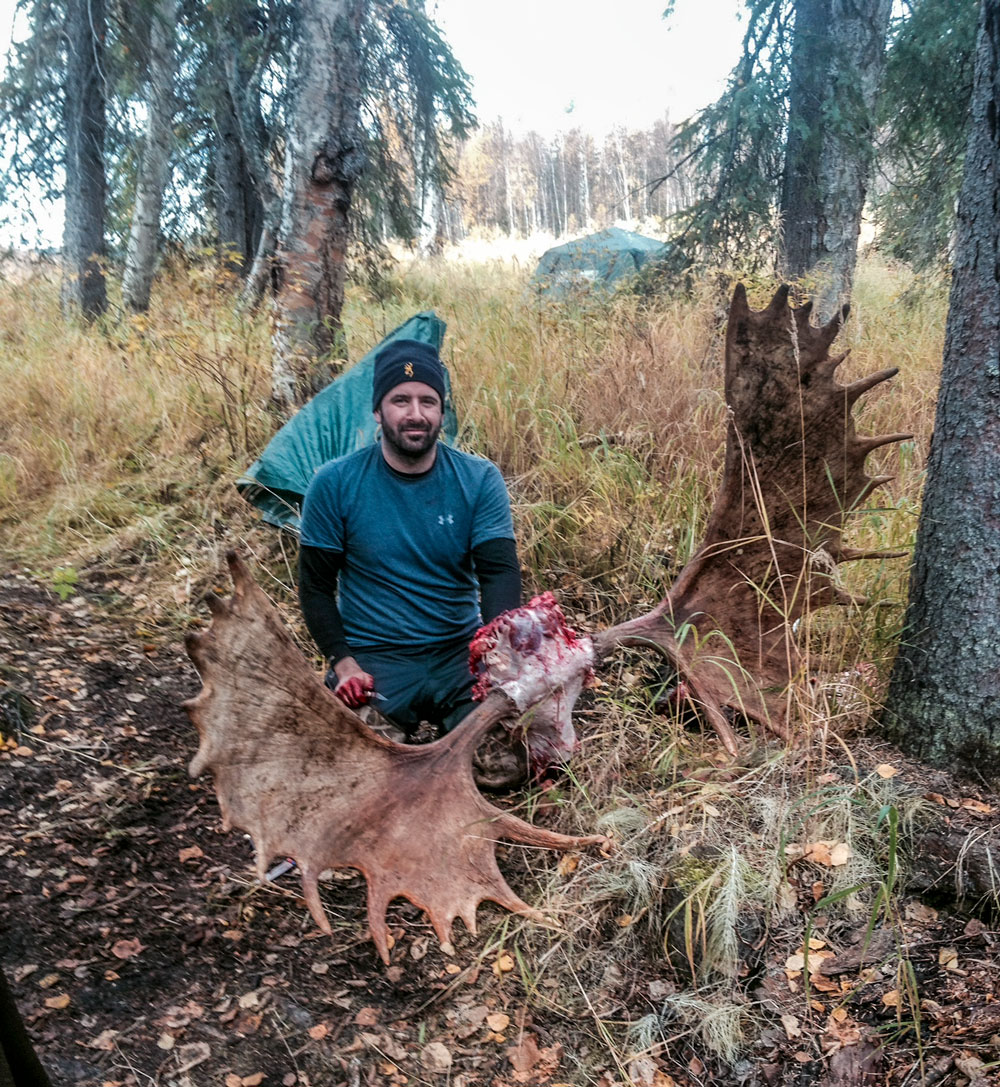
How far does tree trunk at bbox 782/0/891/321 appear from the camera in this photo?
629 centimetres

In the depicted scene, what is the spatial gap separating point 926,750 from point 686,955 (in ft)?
3.11

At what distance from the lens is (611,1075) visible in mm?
2119

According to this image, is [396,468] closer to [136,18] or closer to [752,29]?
[752,29]

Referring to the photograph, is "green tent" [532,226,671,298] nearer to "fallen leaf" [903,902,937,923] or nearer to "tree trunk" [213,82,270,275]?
"tree trunk" [213,82,270,275]

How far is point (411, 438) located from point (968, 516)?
1790mm

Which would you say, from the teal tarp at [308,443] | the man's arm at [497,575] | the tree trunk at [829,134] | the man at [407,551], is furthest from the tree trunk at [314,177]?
the tree trunk at [829,134]

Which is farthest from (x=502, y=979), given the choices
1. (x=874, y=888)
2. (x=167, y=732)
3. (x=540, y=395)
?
(x=540, y=395)

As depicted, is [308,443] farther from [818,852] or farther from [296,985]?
[818,852]

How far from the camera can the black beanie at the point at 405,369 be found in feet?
10.1

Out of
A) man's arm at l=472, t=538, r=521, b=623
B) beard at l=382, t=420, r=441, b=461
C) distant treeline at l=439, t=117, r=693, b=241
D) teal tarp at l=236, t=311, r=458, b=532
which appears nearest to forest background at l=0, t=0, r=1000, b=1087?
teal tarp at l=236, t=311, r=458, b=532

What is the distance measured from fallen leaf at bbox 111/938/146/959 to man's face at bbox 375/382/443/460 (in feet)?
5.81

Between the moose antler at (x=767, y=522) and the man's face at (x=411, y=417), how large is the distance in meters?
0.95

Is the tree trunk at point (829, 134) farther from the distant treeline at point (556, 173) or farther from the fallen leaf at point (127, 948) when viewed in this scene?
the distant treeline at point (556, 173)

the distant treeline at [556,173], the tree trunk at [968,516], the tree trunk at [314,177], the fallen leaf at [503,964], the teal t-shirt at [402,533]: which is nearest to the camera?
A: the tree trunk at [968,516]
